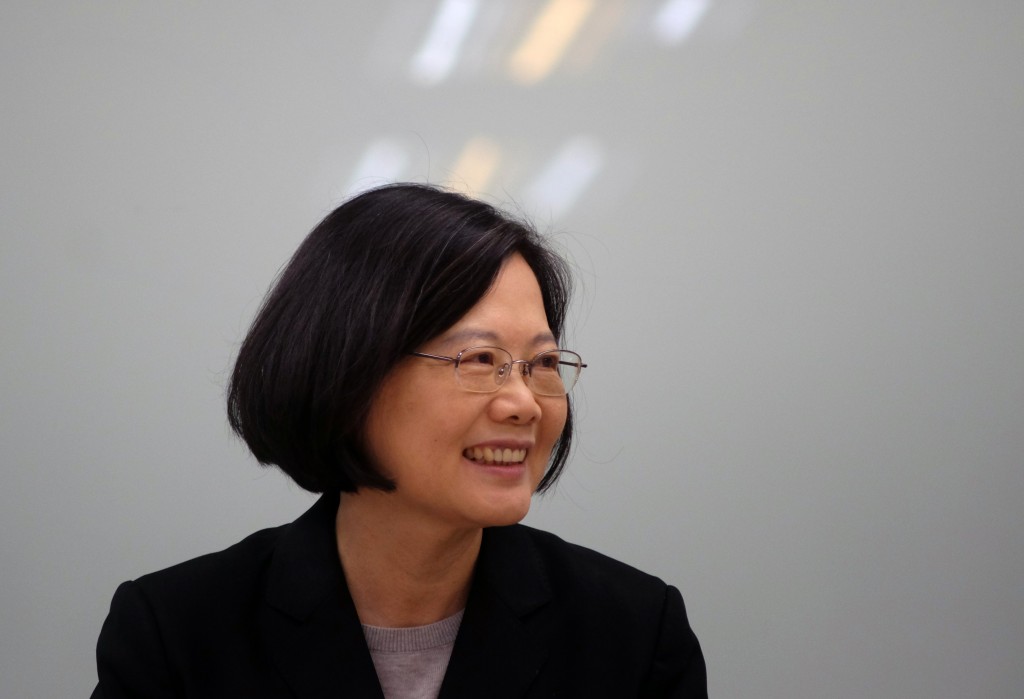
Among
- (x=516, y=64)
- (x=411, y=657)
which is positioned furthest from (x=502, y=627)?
(x=516, y=64)

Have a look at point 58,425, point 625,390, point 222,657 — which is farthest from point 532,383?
point 58,425

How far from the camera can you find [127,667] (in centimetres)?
114

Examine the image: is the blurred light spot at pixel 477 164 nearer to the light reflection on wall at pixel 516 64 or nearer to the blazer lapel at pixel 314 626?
the light reflection on wall at pixel 516 64

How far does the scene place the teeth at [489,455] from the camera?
1.09m

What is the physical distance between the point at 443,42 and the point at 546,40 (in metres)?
0.22

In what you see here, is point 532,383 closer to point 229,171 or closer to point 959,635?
point 229,171

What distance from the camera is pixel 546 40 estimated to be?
2.10 m

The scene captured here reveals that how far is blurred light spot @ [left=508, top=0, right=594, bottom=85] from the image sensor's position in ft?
6.87

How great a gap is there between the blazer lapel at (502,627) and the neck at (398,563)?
→ 0.04 m

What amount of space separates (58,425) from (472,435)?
3.83ft

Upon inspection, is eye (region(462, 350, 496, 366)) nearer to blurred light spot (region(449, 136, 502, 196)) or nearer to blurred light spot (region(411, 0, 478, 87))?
blurred light spot (region(449, 136, 502, 196))

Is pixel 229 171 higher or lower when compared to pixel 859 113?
lower

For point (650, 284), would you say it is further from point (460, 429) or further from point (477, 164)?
point (460, 429)

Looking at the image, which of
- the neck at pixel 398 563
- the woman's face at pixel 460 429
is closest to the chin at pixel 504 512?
the woman's face at pixel 460 429
